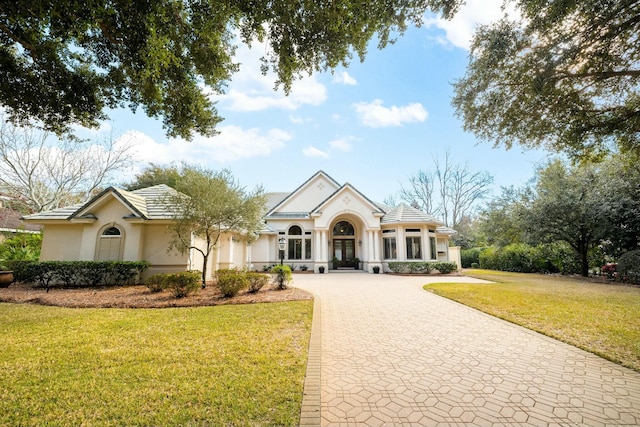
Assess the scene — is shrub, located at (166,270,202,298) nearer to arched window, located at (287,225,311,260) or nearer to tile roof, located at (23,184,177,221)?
tile roof, located at (23,184,177,221)

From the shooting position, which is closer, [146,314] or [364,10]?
[364,10]

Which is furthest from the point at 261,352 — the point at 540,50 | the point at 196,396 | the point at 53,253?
the point at 53,253

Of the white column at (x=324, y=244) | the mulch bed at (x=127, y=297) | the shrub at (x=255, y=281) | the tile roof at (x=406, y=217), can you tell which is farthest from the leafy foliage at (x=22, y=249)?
the tile roof at (x=406, y=217)

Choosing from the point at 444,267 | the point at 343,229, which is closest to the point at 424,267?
the point at 444,267

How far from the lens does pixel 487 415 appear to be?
3.28 m

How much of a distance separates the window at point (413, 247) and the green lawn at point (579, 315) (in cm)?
991

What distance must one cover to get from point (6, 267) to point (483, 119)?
75.0 ft

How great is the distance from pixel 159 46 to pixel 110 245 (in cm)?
1330

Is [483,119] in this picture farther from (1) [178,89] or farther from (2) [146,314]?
(2) [146,314]

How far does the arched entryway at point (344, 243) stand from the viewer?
1026 inches

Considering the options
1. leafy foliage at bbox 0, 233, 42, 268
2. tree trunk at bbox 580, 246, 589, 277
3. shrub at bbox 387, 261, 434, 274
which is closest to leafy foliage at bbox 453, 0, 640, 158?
shrub at bbox 387, 261, 434, 274

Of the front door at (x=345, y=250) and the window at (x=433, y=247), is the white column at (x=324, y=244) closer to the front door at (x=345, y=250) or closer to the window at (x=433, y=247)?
the front door at (x=345, y=250)

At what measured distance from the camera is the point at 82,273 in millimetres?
12875

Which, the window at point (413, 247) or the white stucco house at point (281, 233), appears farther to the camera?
the window at point (413, 247)
